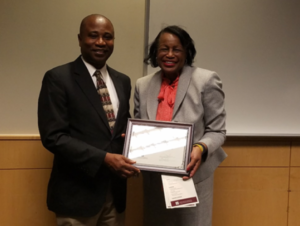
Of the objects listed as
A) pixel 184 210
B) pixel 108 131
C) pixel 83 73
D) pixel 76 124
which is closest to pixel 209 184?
pixel 184 210

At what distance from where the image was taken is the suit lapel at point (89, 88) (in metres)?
1.33

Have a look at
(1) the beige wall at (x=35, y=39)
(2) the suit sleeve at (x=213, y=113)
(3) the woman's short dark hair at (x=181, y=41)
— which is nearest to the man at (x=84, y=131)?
(3) the woman's short dark hair at (x=181, y=41)

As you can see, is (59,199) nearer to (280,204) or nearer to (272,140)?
(272,140)

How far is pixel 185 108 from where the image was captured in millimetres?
1359

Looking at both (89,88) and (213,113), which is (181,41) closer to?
(213,113)

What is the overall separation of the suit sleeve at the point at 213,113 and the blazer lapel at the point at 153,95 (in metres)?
0.26

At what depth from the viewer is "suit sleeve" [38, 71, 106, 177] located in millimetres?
1253

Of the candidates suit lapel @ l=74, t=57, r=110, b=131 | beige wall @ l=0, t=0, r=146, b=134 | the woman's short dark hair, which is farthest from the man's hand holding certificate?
beige wall @ l=0, t=0, r=146, b=134

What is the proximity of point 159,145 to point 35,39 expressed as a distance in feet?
4.02

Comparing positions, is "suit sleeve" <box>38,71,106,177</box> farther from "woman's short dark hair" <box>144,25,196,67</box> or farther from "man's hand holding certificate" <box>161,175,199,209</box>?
"woman's short dark hair" <box>144,25,196,67</box>

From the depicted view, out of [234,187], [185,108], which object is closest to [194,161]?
[185,108]

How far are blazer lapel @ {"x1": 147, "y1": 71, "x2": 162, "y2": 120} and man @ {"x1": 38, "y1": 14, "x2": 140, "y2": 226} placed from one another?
0.51 feet

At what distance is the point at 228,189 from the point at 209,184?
697 millimetres

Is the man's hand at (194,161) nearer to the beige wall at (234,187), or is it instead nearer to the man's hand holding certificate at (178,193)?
the man's hand holding certificate at (178,193)
